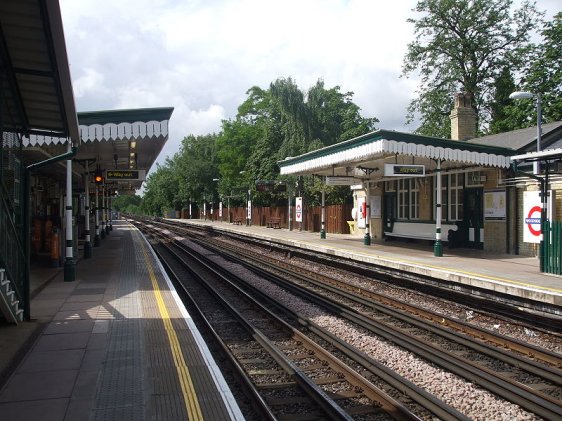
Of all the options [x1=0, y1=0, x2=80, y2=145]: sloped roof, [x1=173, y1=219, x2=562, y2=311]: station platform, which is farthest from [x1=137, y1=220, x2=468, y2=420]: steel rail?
[x1=0, y1=0, x2=80, y2=145]: sloped roof

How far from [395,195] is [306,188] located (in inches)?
628

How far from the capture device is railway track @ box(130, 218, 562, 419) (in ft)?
19.8

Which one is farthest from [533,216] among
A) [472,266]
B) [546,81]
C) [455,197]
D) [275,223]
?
[275,223]

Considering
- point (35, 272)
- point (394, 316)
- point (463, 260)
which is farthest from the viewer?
point (463, 260)

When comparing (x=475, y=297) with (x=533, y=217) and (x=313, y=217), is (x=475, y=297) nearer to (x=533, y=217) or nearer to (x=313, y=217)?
(x=533, y=217)

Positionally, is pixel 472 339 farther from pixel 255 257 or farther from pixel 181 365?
pixel 255 257

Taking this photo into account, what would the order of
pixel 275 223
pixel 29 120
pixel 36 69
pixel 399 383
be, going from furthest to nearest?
pixel 275 223 < pixel 29 120 < pixel 36 69 < pixel 399 383

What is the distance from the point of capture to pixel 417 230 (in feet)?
73.2

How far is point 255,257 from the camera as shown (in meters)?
22.2

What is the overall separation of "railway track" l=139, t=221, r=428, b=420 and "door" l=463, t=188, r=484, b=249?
11.0 metres

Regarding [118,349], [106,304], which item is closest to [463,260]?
[106,304]

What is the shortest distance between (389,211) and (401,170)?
7.51 m

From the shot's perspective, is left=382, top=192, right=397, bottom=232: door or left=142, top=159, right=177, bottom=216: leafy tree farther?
left=142, top=159, right=177, bottom=216: leafy tree

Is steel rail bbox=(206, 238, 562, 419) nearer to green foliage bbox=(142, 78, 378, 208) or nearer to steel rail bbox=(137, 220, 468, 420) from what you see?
steel rail bbox=(137, 220, 468, 420)
